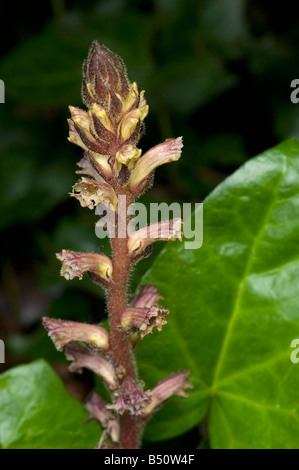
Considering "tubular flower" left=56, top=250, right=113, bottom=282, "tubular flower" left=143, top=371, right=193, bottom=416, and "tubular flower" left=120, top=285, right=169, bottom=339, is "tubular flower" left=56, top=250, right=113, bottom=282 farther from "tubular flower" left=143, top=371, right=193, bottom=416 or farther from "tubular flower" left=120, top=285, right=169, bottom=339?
"tubular flower" left=143, top=371, right=193, bottom=416

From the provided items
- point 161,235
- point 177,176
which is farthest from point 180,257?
point 177,176

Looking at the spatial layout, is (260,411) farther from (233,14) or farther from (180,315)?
(233,14)

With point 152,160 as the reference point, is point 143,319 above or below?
below

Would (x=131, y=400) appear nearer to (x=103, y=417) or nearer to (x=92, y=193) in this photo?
(x=103, y=417)
